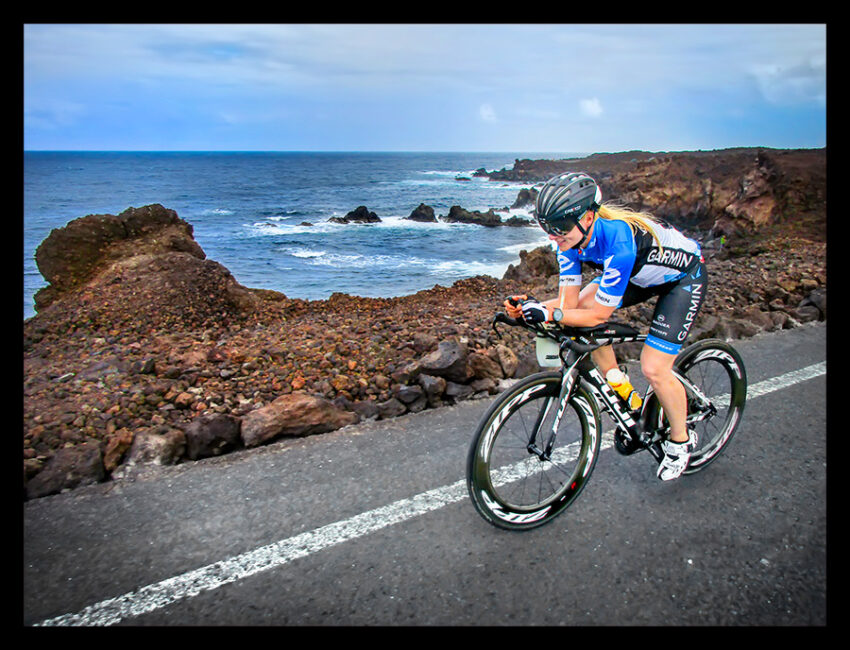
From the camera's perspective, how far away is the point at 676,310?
318 centimetres

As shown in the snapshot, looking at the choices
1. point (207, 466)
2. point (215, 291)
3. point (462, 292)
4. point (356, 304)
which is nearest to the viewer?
point (207, 466)

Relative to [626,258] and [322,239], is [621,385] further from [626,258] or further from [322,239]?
[322,239]

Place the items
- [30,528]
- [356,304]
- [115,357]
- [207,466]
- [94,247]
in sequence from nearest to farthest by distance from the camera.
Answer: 1. [30,528]
2. [207,466]
3. [115,357]
4. [356,304]
5. [94,247]

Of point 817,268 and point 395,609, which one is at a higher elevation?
point 817,268

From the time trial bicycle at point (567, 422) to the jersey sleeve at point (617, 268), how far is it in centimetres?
20

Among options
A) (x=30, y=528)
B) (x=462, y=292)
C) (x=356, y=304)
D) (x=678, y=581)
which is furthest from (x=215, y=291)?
(x=678, y=581)

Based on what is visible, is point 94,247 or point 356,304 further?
point 94,247

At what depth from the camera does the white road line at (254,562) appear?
2.44 meters

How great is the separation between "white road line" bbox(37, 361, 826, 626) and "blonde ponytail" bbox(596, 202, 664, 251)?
1797mm

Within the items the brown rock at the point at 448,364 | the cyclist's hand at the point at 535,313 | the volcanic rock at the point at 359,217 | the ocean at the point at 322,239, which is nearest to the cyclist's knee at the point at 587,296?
the cyclist's hand at the point at 535,313

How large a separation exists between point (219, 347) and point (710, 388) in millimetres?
4210

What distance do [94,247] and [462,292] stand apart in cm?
682

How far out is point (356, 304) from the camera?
368 inches

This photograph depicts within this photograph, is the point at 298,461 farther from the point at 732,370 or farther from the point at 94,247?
the point at 94,247
